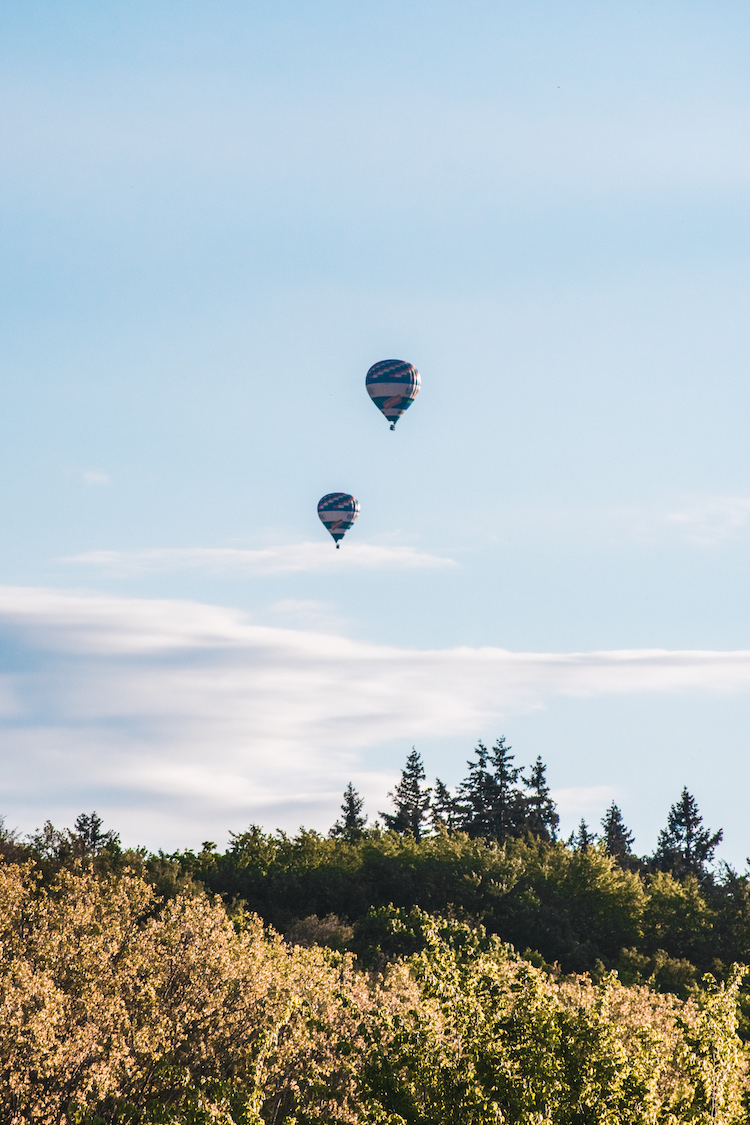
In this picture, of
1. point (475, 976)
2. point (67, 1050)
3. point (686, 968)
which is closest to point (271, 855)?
point (686, 968)

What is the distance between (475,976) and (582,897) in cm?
5250

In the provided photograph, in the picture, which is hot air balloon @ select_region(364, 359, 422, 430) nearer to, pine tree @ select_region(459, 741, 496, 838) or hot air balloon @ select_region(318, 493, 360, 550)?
hot air balloon @ select_region(318, 493, 360, 550)

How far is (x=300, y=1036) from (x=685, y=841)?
107101 millimetres

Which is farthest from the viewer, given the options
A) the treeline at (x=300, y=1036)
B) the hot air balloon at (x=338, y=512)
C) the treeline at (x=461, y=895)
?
the hot air balloon at (x=338, y=512)

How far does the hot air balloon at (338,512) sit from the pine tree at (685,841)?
6473 centimetres

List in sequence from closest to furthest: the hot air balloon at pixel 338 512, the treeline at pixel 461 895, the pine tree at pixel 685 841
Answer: the treeline at pixel 461 895 → the hot air balloon at pixel 338 512 → the pine tree at pixel 685 841

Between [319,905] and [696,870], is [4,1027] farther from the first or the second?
[696,870]

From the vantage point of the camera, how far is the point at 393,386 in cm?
7519

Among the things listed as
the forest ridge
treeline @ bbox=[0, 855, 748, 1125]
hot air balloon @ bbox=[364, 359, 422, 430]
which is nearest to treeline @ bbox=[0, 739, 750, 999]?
the forest ridge

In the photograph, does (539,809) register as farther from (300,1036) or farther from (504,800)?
(300,1036)

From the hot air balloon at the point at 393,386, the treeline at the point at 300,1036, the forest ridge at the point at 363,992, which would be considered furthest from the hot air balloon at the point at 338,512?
the treeline at the point at 300,1036

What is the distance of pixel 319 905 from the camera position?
239 ft

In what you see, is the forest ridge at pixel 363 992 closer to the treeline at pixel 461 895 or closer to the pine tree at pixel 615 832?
the treeline at pixel 461 895

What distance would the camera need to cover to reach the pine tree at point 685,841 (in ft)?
415
